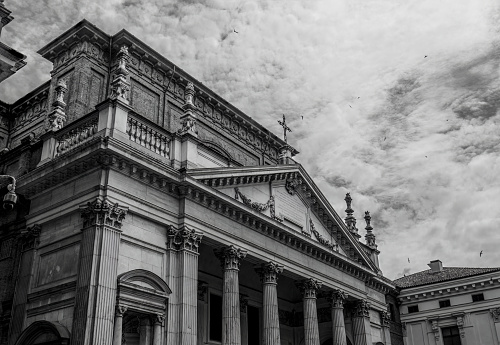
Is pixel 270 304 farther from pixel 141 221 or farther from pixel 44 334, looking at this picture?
pixel 44 334

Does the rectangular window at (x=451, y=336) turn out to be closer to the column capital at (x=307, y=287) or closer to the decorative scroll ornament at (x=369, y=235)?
the decorative scroll ornament at (x=369, y=235)

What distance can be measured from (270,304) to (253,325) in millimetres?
5449

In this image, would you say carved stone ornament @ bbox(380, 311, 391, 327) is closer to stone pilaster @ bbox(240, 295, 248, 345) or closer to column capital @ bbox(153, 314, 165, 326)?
stone pilaster @ bbox(240, 295, 248, 345)

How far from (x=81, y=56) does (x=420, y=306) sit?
2810 cm

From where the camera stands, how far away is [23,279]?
18391mm

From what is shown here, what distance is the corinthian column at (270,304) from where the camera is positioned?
71.9ft

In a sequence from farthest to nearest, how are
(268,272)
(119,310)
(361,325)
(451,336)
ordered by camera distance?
1. (451,336)
2. (361,325)
3. (268,272)
4. (119,310)

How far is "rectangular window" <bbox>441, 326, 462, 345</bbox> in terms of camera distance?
3749 cm

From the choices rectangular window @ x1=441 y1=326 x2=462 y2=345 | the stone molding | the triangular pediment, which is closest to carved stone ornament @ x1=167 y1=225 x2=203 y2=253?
the triangular pediment

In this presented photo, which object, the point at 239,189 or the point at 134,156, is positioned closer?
the point at 134,156

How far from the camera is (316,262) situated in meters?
26.5

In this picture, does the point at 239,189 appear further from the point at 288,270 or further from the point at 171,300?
the point at 171,300

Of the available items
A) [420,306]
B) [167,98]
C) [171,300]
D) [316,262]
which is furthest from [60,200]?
[420,306]

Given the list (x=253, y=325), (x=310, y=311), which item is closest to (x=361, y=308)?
(x=310, y=311)
